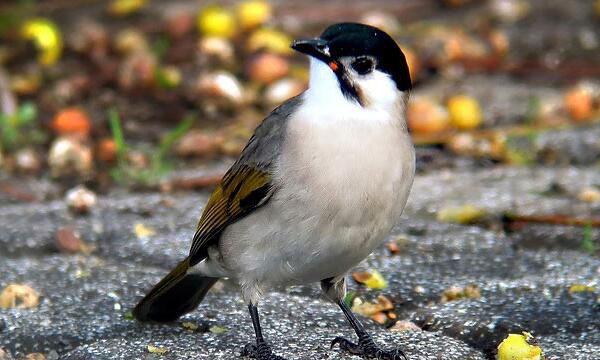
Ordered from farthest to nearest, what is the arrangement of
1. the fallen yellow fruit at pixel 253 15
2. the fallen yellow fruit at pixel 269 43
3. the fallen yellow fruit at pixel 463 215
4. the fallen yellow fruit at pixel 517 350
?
the fallen yellow fruit at pixel 253 15, the fallen yellow fruit at pixel 269 43, the fallen yellow fruit at pixel 463 215, the fallen yellow fruit at pixel 517 350

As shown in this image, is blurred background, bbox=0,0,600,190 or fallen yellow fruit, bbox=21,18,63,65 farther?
fallen yellow fruit, bbox=21,18,63,65

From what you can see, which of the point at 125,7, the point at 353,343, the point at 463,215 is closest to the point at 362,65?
the point at 353,343

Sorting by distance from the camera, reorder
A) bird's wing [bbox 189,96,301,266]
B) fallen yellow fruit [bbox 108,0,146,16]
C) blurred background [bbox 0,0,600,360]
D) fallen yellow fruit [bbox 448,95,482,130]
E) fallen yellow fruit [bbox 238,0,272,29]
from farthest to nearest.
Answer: fallen yellow fruit [bbox 108,0,146,16], fallen yellow fruit [bbox 238,0,272,29], fallen yellow fruit [bbox 448,95,482,130], blurred background [bbox 0,0,600,360], bird's wing [bbox 189,96,301,266]

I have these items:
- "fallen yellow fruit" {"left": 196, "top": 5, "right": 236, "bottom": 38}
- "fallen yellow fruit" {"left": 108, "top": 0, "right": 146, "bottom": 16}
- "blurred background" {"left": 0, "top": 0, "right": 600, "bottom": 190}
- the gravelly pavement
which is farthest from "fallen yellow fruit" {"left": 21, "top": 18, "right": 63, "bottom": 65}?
the gravelly pavement

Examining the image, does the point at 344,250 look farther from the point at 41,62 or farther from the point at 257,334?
the point at 41,62

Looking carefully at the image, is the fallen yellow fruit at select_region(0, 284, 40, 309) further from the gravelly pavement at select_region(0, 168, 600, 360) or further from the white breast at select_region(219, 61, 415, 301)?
the white breast at select_region(219, 61, 415, 301)

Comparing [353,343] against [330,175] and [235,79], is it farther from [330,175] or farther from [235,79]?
[235,79]

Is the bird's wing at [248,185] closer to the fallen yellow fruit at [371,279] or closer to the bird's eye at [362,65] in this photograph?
the bird's eye at [362,65]

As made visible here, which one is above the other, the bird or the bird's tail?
the bird

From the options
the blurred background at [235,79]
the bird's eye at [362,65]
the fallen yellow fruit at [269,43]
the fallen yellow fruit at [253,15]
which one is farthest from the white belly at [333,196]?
the fallen yellow fruit at [253,15]
